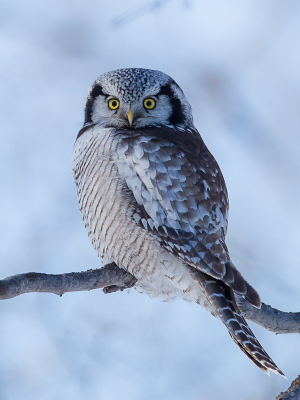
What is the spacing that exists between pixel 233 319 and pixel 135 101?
1737mm

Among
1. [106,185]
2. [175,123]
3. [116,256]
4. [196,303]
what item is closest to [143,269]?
[116,256]

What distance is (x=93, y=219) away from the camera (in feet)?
11.0

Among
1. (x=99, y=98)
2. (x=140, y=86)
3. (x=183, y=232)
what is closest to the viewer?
(x=183, y=232)

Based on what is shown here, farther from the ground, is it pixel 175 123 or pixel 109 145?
pixel 175 123

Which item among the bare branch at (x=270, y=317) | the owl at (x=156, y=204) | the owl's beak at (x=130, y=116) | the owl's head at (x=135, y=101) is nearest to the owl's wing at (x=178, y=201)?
the owl at (x=156, y=204)

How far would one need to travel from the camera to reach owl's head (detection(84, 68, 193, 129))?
3.47 m

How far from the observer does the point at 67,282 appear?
247 centimetres

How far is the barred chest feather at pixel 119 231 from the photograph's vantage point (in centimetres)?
307

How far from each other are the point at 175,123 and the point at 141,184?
3.01 feet

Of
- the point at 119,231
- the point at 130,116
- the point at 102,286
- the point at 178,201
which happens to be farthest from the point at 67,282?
the point at 130,116

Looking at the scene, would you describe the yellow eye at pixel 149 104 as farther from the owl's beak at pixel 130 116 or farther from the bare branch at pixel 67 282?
the bare branch at pixel 67 282

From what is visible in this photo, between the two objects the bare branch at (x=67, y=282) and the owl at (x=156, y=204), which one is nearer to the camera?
the bare branch at (x=67, y=282)

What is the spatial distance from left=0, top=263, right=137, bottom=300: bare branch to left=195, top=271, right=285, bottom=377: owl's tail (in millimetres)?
559

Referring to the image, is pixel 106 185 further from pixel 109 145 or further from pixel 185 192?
pixel 185 192
